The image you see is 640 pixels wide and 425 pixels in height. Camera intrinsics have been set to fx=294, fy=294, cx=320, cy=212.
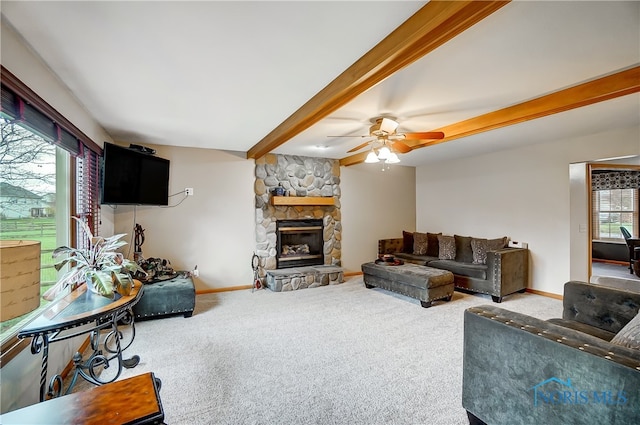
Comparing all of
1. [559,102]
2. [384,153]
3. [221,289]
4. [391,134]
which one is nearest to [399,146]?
[391,134]

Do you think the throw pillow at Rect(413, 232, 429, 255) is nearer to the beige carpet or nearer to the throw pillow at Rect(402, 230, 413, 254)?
the throw pillow at Rect(402, 230, 413, 254)

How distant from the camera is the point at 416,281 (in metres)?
4.00

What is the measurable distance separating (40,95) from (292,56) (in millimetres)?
1731

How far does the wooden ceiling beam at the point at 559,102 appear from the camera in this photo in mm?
2238

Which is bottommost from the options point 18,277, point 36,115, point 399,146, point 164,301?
point 164,301

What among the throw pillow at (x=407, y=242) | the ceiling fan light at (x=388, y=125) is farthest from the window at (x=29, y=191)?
the throw pillow at (x=407, y=242)

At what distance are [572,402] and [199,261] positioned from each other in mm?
4548

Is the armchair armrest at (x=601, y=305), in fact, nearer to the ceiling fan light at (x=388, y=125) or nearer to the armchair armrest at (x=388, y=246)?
the ceiling fan light at (x=388, y=125)

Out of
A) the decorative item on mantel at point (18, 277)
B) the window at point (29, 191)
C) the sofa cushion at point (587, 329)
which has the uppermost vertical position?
the window at point (29, 191)

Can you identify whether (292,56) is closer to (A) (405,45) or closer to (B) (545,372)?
(A) (405,45)

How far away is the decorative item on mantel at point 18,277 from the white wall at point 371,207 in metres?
5.09

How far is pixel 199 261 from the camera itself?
4684 mm

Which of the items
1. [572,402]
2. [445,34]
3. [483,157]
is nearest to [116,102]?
[445,34]

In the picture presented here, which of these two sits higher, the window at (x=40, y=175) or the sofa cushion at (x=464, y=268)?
the window at (x=40, y=175)
